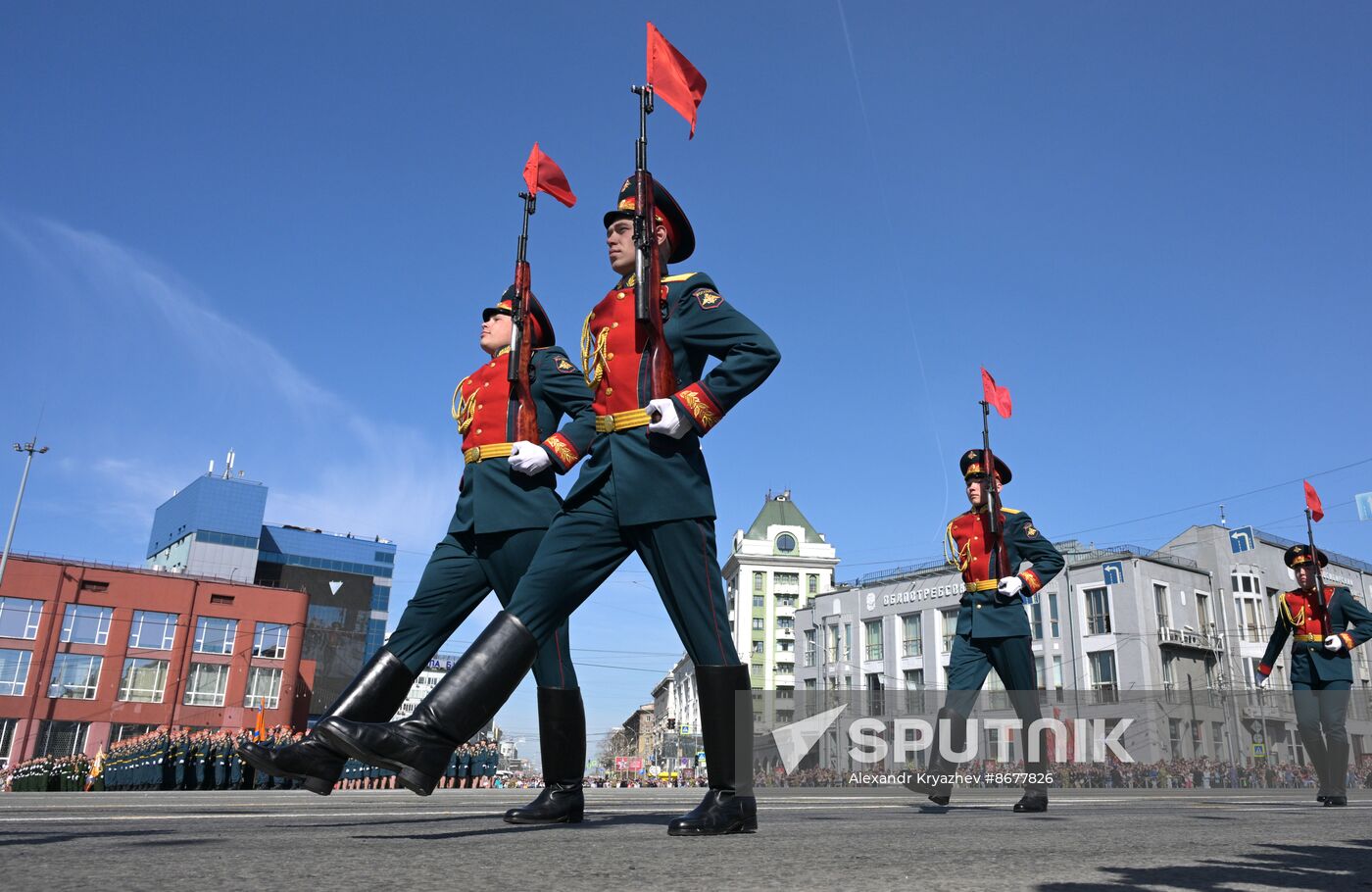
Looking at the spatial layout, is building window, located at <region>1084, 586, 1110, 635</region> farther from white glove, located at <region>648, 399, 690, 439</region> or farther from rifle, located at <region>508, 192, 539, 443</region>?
white glove, located at <region>648, 399, 690, 439</region>

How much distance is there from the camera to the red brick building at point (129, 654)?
162ft

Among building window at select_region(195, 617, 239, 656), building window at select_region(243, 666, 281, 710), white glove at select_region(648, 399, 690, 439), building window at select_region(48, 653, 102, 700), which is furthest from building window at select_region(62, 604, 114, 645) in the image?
white glove at select_region(648, 399, 690, 439)

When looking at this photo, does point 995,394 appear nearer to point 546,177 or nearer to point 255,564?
point 546,177

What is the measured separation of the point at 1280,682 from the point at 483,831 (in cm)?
5595

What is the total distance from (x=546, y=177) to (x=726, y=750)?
11.8 feet

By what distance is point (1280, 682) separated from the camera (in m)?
49.6

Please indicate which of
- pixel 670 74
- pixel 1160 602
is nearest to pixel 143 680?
pixel 1160 602

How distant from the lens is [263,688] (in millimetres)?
58375

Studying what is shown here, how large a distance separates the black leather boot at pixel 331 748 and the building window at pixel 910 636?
49701 mm

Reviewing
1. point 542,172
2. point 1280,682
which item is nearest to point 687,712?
point 1280,682

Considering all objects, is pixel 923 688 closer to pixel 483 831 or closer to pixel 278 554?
pixel 483 831

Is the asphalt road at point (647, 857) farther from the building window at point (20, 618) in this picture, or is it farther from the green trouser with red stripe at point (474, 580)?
the building window at point (20, 618)

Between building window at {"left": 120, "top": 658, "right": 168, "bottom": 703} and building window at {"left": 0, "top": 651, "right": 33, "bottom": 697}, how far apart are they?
14.2ft

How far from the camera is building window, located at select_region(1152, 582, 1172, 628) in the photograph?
146 ft
